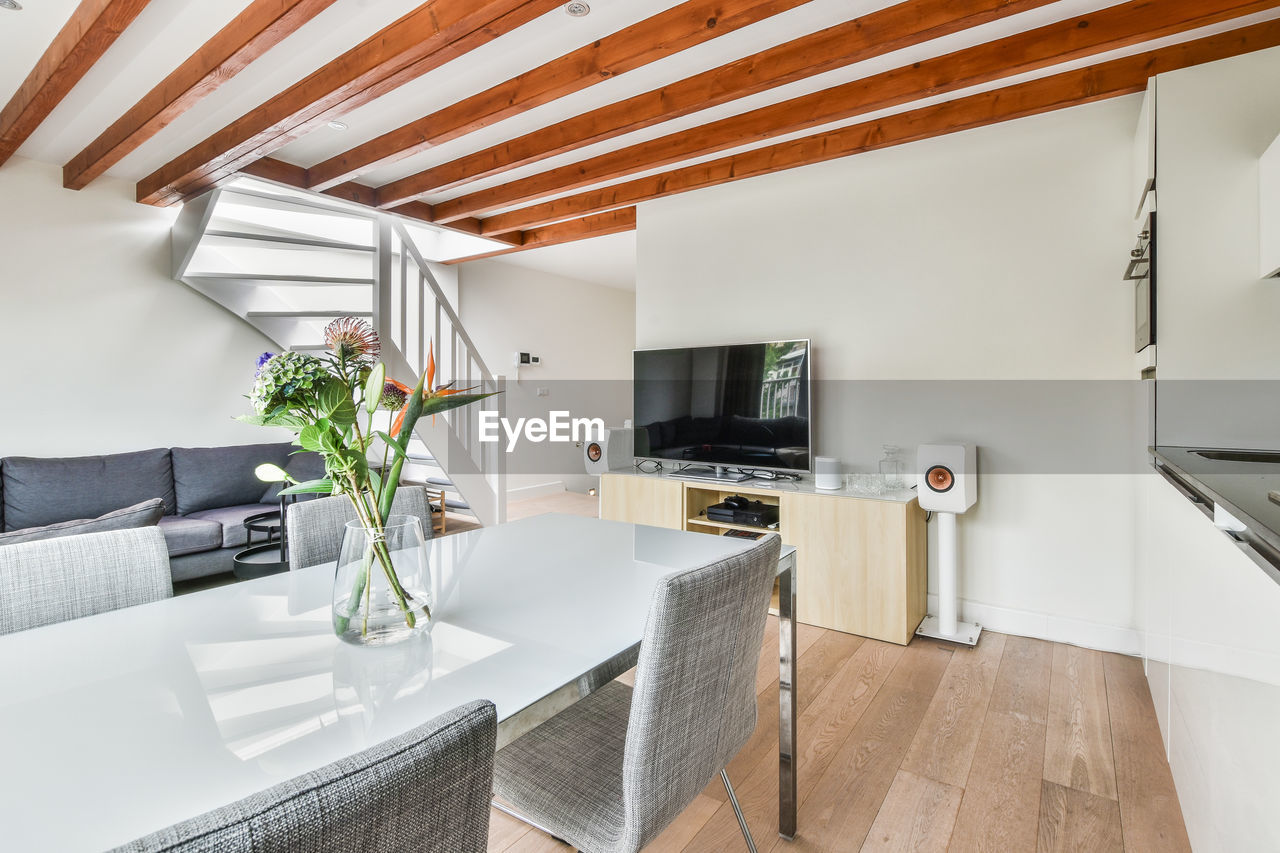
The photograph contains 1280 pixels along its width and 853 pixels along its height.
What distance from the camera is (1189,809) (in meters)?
1.46

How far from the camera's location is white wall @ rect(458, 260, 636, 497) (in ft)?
20.4

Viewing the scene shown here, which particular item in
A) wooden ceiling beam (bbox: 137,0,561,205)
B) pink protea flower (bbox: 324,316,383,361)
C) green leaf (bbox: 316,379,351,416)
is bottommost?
green leaf (bbox: 316,379,351,416)

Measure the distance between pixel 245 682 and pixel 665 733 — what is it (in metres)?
0.63

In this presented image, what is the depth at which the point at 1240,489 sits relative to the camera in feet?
4.20

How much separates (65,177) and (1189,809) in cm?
579

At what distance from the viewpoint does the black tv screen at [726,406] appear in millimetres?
3287

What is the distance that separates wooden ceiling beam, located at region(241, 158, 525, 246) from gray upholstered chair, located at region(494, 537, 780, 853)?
11.8 feet

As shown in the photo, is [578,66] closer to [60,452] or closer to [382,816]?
[382,816]

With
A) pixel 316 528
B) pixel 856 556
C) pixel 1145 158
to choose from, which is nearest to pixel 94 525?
pixel 316 528

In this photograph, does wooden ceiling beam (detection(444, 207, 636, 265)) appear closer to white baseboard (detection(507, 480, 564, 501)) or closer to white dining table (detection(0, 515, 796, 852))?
white baseboard (detection(507, 480, 564, 501))

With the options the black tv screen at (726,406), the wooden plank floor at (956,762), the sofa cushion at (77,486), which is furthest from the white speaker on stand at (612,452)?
the sofa cushion at (77,486)

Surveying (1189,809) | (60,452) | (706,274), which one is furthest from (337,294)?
(1189,809)


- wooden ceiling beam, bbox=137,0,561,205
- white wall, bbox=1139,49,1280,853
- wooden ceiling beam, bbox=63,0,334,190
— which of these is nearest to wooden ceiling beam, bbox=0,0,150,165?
wooden ceiling beam, bbox=63,0,334,190

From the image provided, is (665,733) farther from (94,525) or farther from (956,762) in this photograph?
(94,525)
